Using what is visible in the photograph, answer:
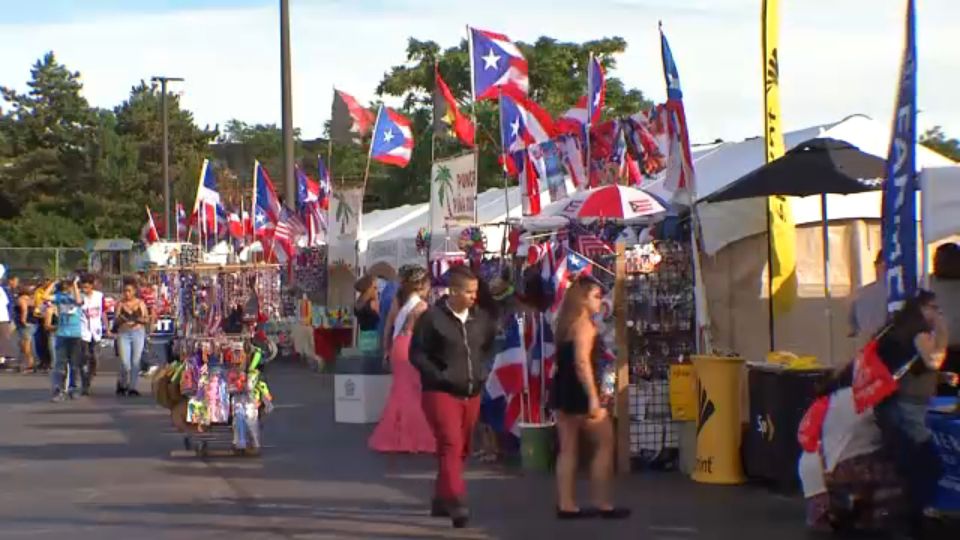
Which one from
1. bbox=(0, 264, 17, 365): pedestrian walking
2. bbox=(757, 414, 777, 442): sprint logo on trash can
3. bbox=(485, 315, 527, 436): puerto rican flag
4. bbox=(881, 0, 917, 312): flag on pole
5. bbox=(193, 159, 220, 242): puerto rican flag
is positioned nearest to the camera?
bbox=(881, 0, 917, 312): flag on pole

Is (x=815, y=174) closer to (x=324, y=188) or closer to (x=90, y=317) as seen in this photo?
(x=90, y=317)

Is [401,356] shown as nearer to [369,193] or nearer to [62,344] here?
[62,344]

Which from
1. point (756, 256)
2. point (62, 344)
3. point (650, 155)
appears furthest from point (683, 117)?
point (62, 344)

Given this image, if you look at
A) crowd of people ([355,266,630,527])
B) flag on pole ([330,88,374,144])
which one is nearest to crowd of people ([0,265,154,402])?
flag on pole ([330,88,374,144])

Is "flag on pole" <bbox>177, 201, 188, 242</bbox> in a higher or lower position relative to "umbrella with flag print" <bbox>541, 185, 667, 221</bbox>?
higher

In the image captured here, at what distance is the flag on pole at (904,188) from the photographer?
30.8 feet

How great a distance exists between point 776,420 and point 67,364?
12656mm

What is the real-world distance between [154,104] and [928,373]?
66147mm

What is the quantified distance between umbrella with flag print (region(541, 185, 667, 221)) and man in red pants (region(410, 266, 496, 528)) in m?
3.08

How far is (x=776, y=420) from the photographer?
11141 millimetres

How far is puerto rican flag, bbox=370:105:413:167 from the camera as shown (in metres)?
20.5

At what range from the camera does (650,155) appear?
14016 millimetres

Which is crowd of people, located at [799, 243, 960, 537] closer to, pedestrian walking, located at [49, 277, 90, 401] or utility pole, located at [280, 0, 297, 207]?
pedestrian walking, located at [49, 277, 90, 401]

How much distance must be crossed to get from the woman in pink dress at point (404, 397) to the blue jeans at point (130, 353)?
7486 millimetres
